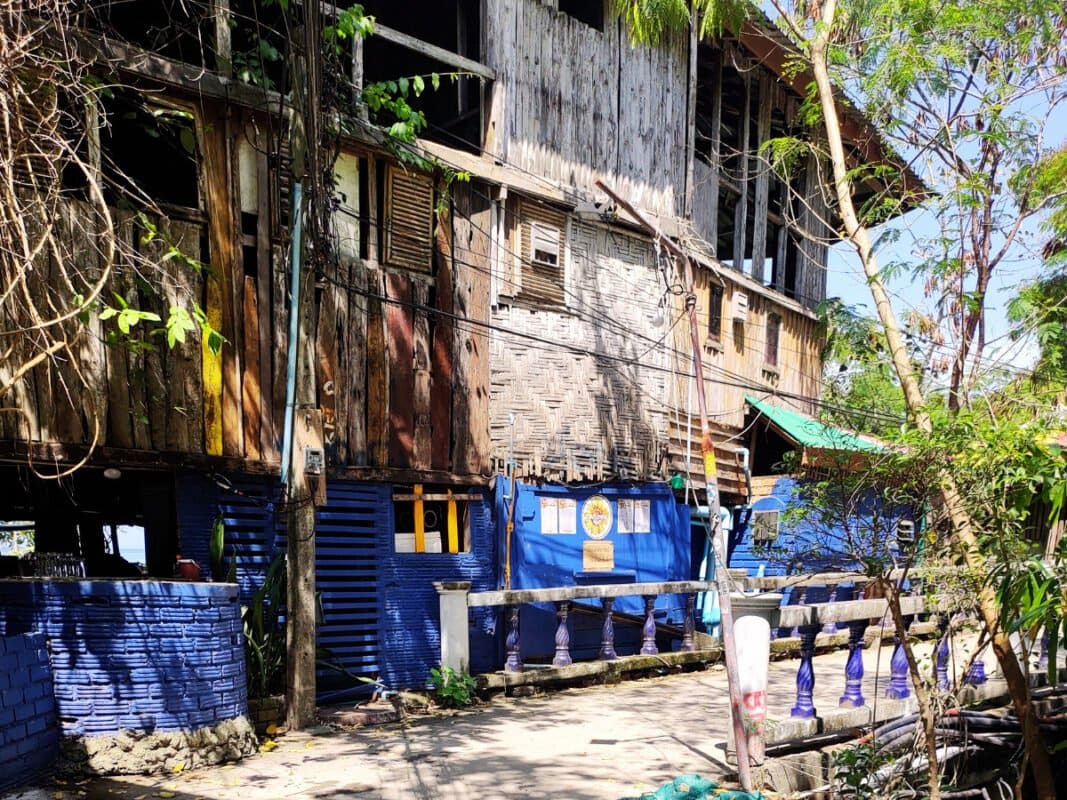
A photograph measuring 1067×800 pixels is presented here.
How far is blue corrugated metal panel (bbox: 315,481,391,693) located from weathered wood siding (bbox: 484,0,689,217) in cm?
478

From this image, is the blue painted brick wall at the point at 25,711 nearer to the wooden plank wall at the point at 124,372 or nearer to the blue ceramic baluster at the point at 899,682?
the wooden plank wall at the point at 124,372

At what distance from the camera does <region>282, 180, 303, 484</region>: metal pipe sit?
25.4 ft

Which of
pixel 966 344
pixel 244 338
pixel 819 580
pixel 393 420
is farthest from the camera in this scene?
pixel 819 580

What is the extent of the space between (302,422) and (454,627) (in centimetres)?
281

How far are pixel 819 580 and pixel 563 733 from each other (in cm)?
678

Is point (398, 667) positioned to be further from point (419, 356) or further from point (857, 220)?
point (857, 220)

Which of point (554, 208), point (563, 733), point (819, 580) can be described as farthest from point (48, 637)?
point (819, 580)

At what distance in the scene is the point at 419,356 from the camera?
10.5 metres

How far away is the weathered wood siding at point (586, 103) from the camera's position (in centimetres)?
1130

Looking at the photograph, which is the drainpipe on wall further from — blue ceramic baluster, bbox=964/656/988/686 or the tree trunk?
the tree trunk

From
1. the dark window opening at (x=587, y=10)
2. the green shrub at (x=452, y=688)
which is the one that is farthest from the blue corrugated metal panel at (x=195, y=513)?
the dark window opening at (x=587, y=10)

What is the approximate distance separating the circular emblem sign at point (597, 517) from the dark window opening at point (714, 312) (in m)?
3.70

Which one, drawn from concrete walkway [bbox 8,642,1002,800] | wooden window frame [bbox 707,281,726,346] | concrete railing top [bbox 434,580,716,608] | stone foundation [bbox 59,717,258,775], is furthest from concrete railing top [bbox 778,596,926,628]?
wooden window frame [bbox 707,281,726,346]

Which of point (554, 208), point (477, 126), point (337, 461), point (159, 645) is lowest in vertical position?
point (159, 645)
